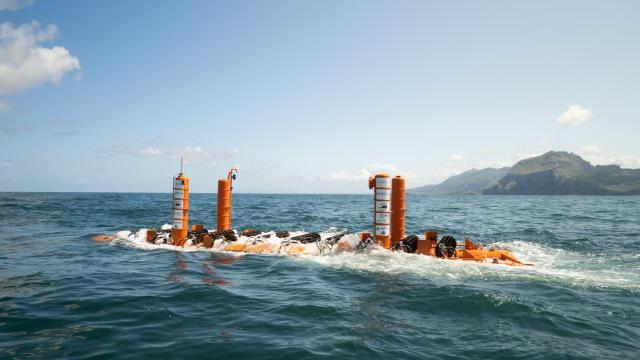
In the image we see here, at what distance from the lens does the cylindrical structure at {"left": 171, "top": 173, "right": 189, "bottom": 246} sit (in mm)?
18234

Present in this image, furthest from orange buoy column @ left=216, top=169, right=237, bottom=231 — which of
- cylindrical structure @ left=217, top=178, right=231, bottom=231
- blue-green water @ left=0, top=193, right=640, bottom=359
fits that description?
blue-green water @ left=0, top=193, right=640, bottom=359

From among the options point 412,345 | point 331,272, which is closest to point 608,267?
point 331,272

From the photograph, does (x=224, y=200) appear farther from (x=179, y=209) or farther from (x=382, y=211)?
(x=382, y=211)

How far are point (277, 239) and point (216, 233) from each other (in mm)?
3030

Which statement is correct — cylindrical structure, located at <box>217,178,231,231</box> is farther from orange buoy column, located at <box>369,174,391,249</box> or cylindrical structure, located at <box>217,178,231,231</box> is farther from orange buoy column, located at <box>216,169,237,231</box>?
orange buoy column, located at <box>369,174,391,249</box>

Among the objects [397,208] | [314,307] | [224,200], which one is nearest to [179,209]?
[224,200]

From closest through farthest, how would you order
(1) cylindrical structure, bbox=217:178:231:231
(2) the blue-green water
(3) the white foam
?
(2) the blue-green water → (3) the white foam → (1) cylindrical structure, bbox=217:178:231:231

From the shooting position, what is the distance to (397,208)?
16.2 metres

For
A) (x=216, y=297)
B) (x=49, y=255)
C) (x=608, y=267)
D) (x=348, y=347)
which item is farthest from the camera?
(x=49, y=255)

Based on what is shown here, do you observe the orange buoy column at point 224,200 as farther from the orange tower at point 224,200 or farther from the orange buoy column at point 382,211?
the orange buoy column at point 382,211

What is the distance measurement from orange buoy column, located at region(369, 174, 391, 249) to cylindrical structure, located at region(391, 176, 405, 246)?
42 cm

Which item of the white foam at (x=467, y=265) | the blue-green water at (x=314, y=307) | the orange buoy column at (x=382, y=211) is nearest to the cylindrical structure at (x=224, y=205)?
the white foam at (x=467, y=265)

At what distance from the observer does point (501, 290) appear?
1041 cm

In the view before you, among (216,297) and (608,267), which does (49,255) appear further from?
(608,267)
